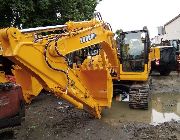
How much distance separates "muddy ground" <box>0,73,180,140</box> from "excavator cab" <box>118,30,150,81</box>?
206 cm

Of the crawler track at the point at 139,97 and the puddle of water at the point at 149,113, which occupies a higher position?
the crawler track at the point at 139,97

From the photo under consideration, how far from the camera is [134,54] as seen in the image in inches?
438

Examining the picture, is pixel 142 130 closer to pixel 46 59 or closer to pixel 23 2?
pixel 46 59

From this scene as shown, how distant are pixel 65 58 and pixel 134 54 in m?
4.34

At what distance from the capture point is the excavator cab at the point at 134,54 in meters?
10.8

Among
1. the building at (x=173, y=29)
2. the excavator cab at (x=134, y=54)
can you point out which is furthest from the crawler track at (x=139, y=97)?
the building at (x=173, y=29)

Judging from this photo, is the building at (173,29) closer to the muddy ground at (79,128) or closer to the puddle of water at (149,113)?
the puddle of water at (149,113)

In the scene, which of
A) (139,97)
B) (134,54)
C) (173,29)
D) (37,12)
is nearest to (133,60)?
(134,54)

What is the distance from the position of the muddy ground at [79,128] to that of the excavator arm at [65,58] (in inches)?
19.4

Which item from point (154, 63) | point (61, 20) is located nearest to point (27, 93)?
point (61, 20)

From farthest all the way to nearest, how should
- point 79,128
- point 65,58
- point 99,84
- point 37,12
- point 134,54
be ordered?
point 37,12 → point 134,54 → point 99,84 → point 79,128 → point 65,58

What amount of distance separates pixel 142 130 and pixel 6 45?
345 cm

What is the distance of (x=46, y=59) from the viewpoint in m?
6.81

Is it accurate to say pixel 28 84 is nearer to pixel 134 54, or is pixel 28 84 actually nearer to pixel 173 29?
pixel 134 54
